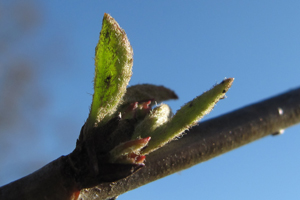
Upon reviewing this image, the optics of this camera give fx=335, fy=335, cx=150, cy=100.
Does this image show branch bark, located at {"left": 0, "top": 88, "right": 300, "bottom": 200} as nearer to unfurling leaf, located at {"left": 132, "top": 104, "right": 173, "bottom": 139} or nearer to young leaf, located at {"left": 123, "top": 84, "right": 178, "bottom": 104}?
unfurling leaf, located at {"left": 132, "top": 104, "right": 173, "bottom": 139}

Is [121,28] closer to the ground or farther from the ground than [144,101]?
farther from the ground

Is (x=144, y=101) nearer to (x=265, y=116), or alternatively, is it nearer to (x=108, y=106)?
(x=108, y=106)

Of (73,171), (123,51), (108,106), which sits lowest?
(73,171)

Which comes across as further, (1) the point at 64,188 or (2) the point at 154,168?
(2) the point at 154,168

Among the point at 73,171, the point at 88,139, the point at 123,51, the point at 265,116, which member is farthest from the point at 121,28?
the point at 265,116

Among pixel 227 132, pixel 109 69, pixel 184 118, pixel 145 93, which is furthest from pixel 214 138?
pixel 109 69
